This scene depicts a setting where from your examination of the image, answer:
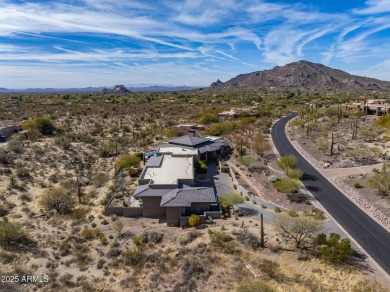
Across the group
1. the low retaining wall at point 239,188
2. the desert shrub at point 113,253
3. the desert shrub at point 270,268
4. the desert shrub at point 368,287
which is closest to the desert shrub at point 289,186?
the low retaining wall at point 239,188

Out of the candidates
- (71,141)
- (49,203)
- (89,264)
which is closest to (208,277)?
(89,264)

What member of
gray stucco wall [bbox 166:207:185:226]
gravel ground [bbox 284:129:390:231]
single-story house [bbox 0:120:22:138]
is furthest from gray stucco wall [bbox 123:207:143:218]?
single-story house [bbox 0:120:22:138]

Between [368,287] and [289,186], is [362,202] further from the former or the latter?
[368,287]

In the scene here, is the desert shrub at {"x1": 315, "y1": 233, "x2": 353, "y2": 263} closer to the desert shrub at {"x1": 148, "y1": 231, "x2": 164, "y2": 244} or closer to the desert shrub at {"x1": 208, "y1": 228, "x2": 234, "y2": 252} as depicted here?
the desert shrub at {"x1": 208, "y1": 228, "x2": 234, "y2": 252}

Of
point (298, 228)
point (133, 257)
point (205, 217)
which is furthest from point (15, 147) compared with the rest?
point (298, 228)

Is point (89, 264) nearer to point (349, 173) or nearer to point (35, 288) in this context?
point (35, 288)

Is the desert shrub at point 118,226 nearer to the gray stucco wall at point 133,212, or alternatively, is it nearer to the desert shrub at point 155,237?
the desert shrub at point 155,237
